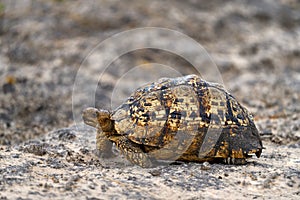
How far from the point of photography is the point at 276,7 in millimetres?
21391

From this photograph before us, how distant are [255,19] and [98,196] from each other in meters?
17.2

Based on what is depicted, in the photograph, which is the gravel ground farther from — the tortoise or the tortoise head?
the tortoise head

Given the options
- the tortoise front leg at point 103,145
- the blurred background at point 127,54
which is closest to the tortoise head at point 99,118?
the tortoise front leg at point 103,145

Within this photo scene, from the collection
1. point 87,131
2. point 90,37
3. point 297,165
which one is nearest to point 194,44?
point 90,37

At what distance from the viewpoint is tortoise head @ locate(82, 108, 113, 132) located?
20.0 ft

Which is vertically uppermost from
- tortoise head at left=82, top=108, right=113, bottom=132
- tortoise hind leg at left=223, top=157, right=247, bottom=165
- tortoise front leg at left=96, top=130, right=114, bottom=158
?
tortoise head at left=82, top=108, right=113, bottom=132

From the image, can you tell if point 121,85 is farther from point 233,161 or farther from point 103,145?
point 233,161

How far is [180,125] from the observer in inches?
229

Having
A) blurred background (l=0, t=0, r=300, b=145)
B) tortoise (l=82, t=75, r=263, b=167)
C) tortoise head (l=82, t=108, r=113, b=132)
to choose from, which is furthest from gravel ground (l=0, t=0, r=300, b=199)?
tortoise head (l=82, t=108, r=113, b=132)

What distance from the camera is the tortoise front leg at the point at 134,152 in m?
5.92

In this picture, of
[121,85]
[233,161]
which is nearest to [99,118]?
[233,161]

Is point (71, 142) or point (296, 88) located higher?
point (296, 88)

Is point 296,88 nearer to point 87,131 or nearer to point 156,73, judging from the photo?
point 156,73

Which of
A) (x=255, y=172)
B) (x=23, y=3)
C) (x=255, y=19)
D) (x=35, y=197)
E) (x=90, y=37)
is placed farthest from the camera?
(x=255, y=19)
